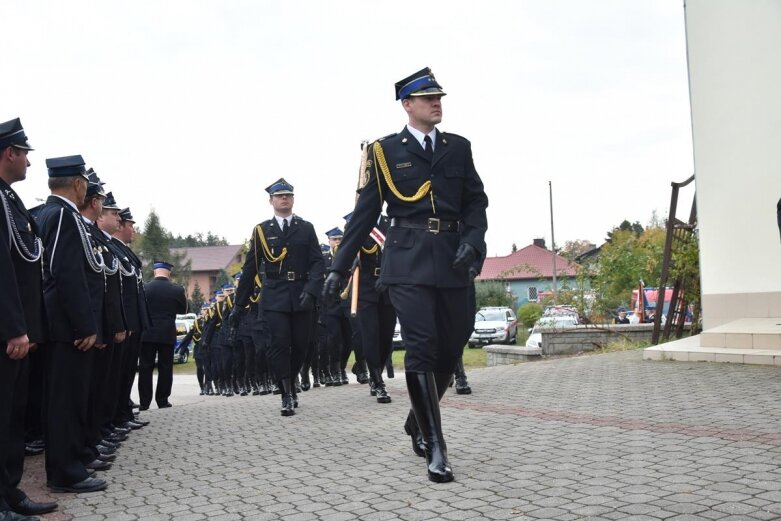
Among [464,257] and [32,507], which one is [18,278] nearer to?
[32,507]

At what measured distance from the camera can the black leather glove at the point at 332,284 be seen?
523 cm

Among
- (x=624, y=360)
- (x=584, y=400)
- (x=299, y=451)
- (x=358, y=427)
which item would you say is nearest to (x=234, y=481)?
(x=299, y=451)

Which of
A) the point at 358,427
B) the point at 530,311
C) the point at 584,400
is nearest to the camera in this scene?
the point at 358,427

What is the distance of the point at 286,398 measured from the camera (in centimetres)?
814

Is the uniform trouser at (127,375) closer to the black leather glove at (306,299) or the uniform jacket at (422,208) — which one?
the black leather glove at (306,299)

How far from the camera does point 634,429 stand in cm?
588

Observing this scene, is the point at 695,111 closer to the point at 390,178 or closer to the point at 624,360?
the point at 624,360

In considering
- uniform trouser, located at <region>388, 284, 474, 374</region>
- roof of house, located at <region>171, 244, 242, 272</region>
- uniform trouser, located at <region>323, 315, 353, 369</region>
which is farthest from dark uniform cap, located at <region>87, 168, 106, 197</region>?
roof of house, located at <region>171, 244, 242, 272</region>

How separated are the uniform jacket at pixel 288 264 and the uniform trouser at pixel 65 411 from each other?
327 centimetres

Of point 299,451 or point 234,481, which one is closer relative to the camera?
point 234,481

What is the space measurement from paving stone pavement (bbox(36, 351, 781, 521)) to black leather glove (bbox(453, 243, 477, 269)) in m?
1.25

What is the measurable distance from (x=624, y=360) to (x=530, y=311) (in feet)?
91.1

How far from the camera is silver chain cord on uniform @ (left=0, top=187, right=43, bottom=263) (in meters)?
4.29

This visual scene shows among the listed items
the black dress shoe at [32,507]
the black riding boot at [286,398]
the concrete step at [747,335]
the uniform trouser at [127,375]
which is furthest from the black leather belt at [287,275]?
the concrete step at [747,335]
